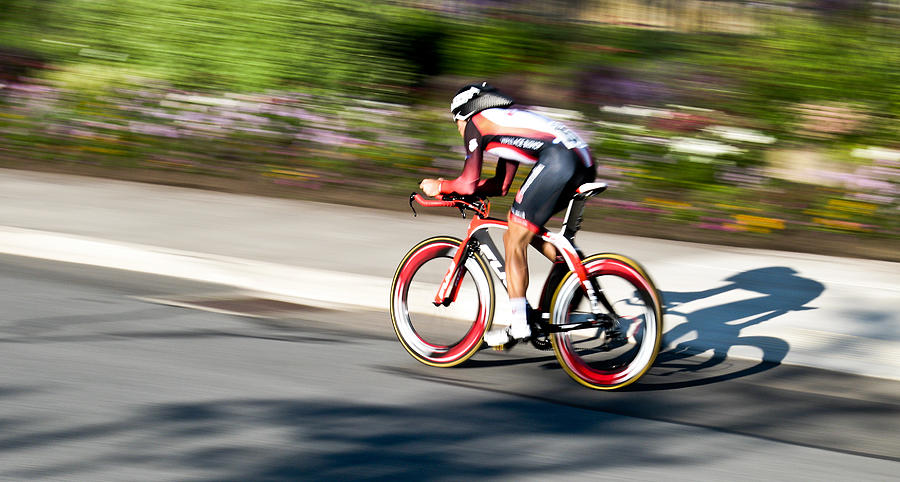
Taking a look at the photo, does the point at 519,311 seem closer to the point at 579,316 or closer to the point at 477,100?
the point at 579,316

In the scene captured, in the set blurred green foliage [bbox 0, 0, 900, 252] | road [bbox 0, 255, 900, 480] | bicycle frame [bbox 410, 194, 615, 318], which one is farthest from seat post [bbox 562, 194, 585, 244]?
blurred green foliage [bbox 0, 0, 900, 252]

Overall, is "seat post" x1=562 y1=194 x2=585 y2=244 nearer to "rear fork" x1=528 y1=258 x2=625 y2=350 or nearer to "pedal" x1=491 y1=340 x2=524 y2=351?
"rear fork" x1=528 y1=258 x2=625 y2=350

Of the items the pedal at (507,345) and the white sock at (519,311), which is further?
the pedal at (507,345)

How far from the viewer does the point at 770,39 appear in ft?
38.5

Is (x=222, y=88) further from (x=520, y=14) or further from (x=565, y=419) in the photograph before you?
(x=565, y=419)

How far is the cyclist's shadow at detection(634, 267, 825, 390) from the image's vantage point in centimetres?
653

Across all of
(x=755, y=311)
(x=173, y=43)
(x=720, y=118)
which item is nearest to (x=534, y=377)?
(x=755, y=311)

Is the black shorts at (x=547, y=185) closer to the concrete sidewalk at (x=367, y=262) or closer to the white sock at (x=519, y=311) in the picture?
the white sock at (x=519, y=311)

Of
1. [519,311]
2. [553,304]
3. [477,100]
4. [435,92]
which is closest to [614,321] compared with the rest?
[553,304]

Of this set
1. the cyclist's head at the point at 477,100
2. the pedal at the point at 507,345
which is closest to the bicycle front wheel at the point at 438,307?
the pedal at the point at 507,345

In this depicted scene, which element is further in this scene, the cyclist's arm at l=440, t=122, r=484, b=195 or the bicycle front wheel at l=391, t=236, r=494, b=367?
the bicycle front wheel at l=391, t=236, r=494, b=367

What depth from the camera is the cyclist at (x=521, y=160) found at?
6051 millimetres

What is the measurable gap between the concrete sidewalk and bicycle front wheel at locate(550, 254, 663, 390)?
3.54ft

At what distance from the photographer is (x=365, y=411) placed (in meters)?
5.62
